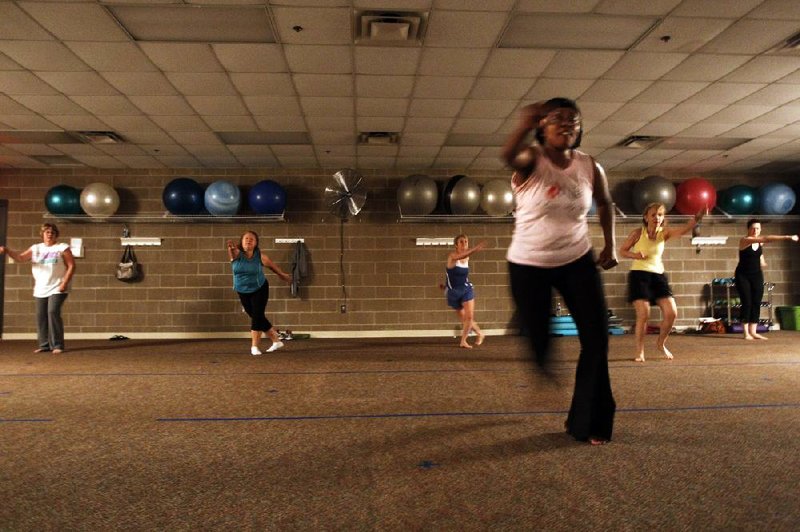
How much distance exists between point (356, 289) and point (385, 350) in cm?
228

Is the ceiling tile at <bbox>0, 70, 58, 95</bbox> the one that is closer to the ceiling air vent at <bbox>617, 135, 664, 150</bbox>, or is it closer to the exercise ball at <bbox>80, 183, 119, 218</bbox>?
the exercise ball at <bbox>80, 183, 119, 218</bbox>

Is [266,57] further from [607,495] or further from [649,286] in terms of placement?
[607,495]

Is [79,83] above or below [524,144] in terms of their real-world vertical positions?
above

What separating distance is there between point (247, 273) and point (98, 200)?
3.51 metres

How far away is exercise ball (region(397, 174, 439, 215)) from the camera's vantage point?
25.6 feet

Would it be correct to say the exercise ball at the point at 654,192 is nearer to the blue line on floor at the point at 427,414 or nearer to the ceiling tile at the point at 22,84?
the blue line on floor at the point at 427,414

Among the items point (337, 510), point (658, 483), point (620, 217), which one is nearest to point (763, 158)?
point (620, 217)

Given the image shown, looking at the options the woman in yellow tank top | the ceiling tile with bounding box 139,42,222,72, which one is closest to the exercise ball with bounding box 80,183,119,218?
the ceiling tile with bounding box 139,42,222,72

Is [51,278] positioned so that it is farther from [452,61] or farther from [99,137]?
[452,61]

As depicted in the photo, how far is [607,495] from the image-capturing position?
67.9 inches

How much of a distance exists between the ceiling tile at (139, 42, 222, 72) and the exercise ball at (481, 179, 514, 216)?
426 cm

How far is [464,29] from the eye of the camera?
423cm

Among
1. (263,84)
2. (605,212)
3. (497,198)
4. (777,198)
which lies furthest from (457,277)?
(777,198)

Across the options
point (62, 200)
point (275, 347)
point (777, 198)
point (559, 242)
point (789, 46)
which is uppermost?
point (789, 46)
